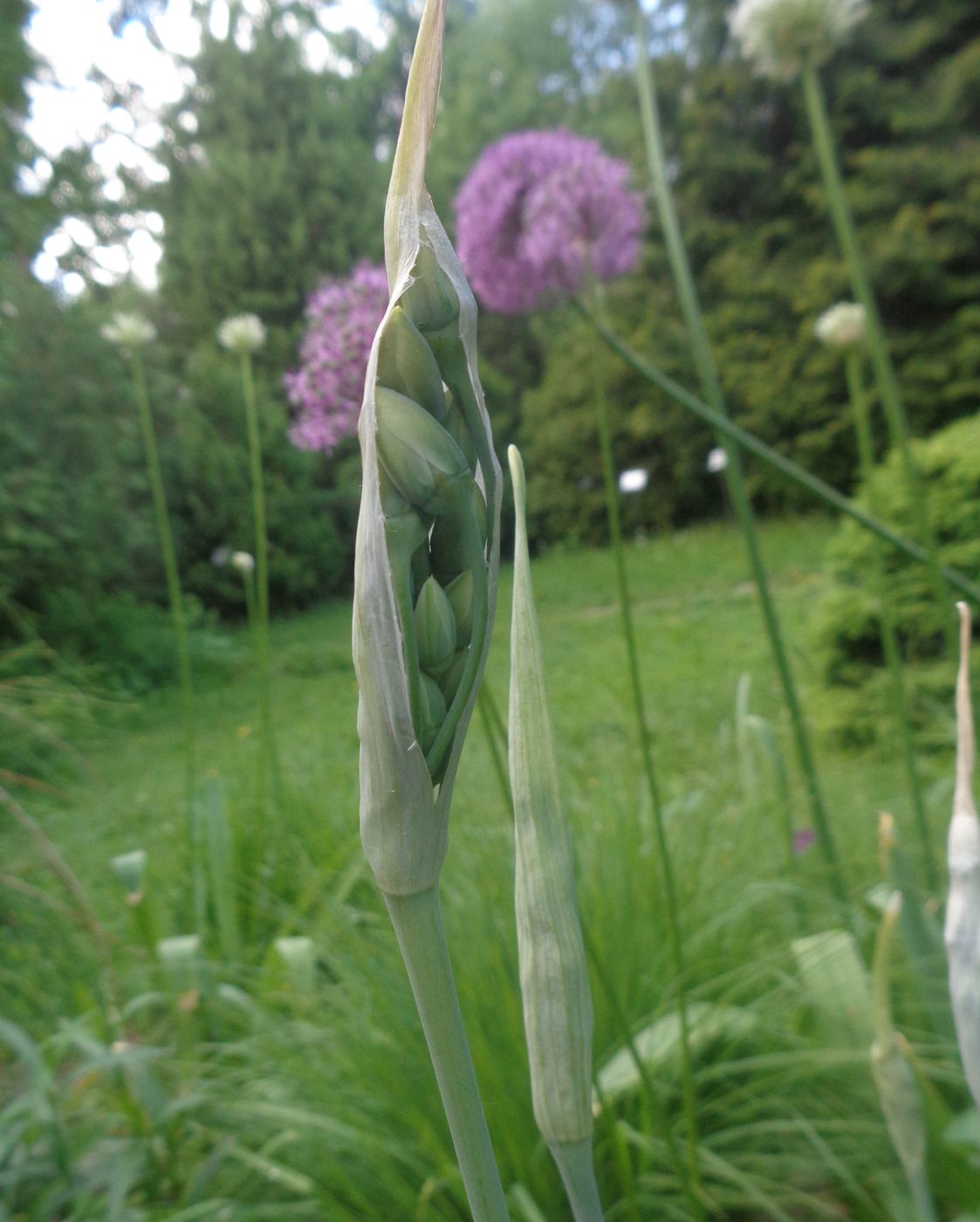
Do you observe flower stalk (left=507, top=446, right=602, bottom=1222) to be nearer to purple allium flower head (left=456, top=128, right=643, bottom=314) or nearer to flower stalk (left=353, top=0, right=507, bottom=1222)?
flower stalk (left=353, top=0, right=507, bottom=1222)

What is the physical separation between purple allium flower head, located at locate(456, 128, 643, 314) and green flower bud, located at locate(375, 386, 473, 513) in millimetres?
1215

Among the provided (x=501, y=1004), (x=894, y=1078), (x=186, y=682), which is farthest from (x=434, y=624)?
(x=186, y=682)

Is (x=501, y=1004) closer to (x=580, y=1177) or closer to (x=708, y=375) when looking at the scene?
(x=708, y=375)

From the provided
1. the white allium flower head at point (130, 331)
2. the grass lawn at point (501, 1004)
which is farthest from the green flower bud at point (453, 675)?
the white allium flower head at point (130, 331)

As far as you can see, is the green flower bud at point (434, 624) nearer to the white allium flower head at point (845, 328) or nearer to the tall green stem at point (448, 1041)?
the tall green stem at point (448, 1041)

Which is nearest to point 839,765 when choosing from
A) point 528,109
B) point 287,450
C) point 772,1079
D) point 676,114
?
point 772,1079

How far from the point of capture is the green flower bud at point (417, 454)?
0.74ft

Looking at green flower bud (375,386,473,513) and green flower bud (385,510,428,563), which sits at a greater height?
green flower bud (375,386,473,513)

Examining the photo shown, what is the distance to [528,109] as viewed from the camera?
13859 mm

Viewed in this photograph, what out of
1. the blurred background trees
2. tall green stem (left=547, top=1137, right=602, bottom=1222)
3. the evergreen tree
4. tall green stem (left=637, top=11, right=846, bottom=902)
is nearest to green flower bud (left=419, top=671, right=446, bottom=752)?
tall green stem (left=547, top=1137, right=602, bottom=1222)

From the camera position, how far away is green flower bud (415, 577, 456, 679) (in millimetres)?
240

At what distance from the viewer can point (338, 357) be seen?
976 mm

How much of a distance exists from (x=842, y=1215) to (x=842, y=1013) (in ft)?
0.80

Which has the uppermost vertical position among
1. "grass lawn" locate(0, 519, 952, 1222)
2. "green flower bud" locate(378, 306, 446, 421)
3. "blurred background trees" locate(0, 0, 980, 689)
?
"blurred background trees" locate(0, 0, 980, 689)
